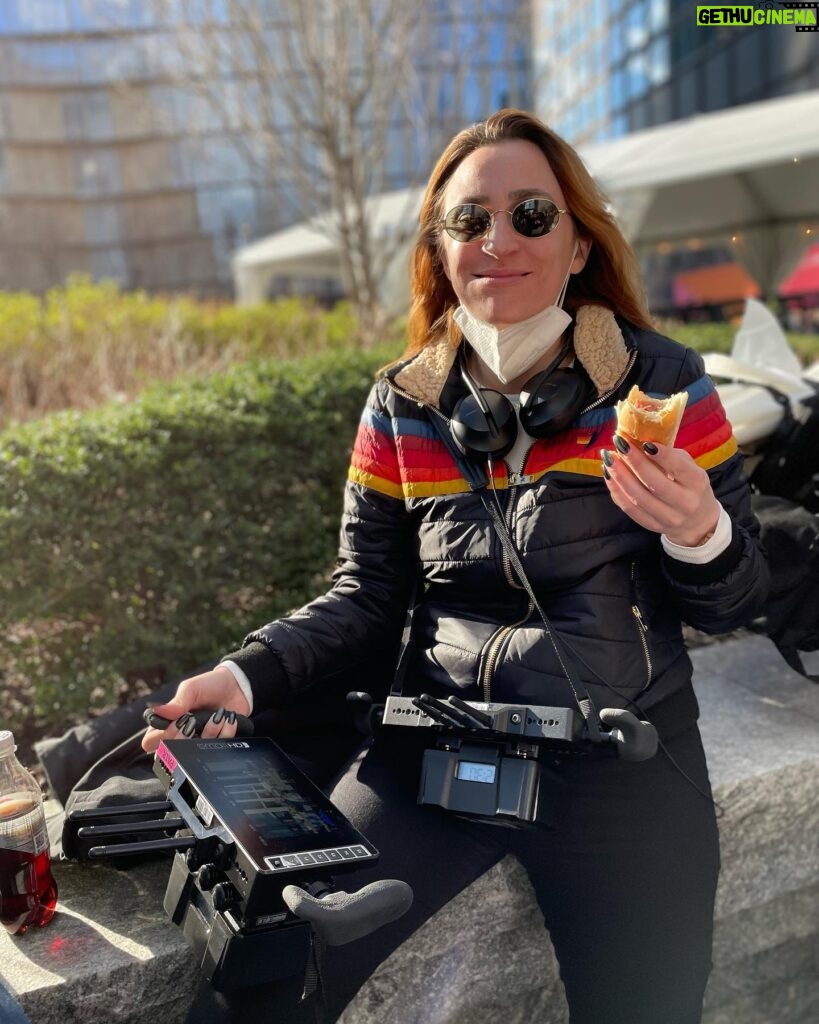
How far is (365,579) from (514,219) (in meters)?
0.88

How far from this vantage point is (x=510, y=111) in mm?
2080

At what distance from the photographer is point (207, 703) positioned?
75.3 inches

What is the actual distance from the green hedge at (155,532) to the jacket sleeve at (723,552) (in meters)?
1.80

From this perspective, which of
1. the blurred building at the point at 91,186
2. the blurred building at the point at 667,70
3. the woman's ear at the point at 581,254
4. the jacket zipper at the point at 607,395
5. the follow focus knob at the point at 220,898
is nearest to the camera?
A: the follow focus knob at the point at 220,898

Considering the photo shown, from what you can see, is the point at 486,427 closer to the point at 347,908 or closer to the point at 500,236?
the point at 500,236

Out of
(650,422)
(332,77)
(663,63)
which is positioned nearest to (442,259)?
(650,422)

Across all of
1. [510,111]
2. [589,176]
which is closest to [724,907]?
[589,176]

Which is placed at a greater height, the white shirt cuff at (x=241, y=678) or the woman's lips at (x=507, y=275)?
the woman's lips at (x=507, y=275)

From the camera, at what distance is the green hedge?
2984mm

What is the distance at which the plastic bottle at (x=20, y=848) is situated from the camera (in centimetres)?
183

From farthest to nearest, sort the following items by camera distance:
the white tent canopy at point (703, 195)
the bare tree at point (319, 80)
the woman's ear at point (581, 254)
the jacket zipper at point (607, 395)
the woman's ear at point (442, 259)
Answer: the white tent canopy at point (703, 195) → the bare tree at point (319, 80) → the woman's ear at point (442, 259) → the woman's ear at point (581, 254) → the jacket zipper at point (607, 395)

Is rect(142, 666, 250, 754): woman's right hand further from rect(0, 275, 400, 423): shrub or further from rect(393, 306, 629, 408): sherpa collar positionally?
rect(0, 275, 400, 423): shrub

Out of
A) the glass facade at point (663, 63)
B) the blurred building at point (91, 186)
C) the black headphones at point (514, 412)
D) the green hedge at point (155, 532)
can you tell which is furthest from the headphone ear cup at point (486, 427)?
the blurred building at point (91, 186)

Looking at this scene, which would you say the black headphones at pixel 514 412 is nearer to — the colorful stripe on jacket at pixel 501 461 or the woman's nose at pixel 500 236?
the colorful stripe on jacket at pixel 501 461
